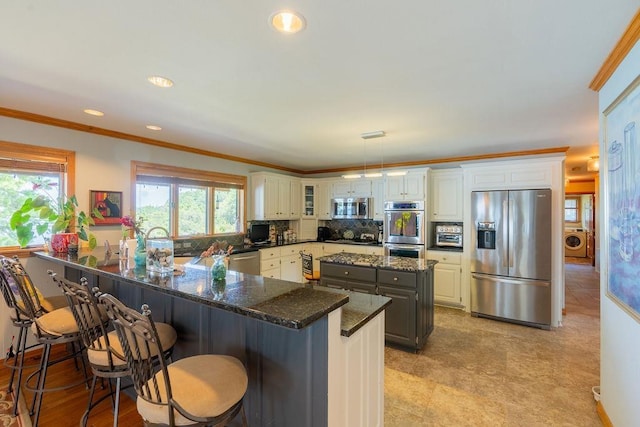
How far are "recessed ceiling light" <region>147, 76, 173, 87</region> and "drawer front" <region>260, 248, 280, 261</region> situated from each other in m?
3.20

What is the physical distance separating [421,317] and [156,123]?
11.5ft

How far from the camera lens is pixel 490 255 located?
432 cm

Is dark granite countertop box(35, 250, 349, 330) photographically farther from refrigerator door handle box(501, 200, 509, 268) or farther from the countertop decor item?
refrigerator door handle box(501, 200, 509, 268)

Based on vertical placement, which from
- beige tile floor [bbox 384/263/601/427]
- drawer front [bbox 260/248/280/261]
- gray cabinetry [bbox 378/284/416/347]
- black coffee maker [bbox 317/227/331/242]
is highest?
black coffee maker [bbox 317/227/331/242]

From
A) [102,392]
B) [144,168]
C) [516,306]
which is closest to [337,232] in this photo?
[516,306]

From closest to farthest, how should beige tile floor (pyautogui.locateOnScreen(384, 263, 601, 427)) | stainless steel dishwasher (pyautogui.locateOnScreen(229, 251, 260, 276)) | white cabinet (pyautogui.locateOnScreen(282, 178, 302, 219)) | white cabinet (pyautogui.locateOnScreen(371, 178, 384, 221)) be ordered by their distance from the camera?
beige tile floor (pyautogui.locateOnScreen(384, 263, 601, 427)) → stainless steel dishwasher (pyautogui.locateOnScreen(229, 251, 260, 276)) → white cabinet (pyautogui.locateOnScreen(371, 178, 384, 221)) → white cabinet (pyautogui.locateOnScreen(282, 178, 302, 219))

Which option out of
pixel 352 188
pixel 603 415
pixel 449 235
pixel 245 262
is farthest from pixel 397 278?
pixel 352 188

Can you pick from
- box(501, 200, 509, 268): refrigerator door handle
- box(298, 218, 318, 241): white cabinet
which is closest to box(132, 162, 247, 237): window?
box(298, 218, 318, 241): white cabinet

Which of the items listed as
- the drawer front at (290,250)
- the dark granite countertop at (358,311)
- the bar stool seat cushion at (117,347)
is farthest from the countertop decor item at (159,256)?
the drawer front at (290,250)

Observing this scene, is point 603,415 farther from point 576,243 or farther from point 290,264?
point 576,243

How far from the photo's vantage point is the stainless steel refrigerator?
13.1ft

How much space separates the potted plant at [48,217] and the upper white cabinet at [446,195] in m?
4.83

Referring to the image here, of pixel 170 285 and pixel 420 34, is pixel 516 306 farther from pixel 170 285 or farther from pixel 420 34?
pixel 170 285

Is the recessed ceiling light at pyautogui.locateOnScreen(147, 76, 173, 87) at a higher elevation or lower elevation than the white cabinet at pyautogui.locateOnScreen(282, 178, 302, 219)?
higher
